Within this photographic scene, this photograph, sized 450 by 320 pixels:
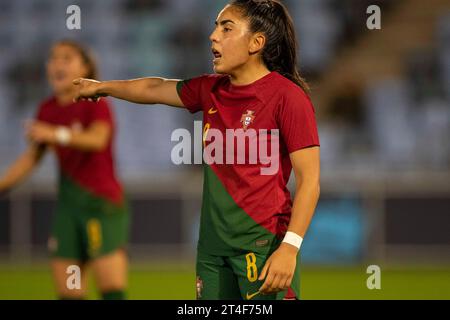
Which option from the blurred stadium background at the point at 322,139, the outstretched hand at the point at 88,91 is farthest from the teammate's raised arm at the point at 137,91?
the blurred stadium background at the point at 322,139

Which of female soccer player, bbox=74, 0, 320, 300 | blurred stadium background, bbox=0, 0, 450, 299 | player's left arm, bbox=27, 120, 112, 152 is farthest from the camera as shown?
blurred stadium background, bbox=0, 0, 450, 299

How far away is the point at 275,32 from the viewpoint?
3.63 m

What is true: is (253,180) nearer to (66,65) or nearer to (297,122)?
(297,122)

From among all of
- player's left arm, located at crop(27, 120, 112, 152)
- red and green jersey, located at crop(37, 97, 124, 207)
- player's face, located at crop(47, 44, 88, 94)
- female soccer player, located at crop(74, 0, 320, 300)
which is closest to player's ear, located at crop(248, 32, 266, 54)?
female soccer player, located at crop(74, 0, 320, 300)

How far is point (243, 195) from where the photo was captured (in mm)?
3510

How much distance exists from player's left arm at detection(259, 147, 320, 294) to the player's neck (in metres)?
0.39

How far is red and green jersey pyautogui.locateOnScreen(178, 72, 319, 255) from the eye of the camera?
348cm

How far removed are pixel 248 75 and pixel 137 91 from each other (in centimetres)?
51

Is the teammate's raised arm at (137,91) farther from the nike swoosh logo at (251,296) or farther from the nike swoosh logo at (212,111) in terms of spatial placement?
the nike swoosh logo at (251,296)

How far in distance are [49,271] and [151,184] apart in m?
1.53

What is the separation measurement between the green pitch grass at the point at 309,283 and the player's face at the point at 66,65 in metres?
2.78

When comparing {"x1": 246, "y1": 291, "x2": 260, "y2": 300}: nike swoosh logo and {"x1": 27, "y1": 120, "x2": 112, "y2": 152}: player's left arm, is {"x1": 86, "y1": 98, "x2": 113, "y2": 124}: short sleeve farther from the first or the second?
{"x1": 246, "y1": 291, "x2": 260, "y2": 300}: nike swoosh logo

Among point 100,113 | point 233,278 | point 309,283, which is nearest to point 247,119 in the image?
point 233,278
